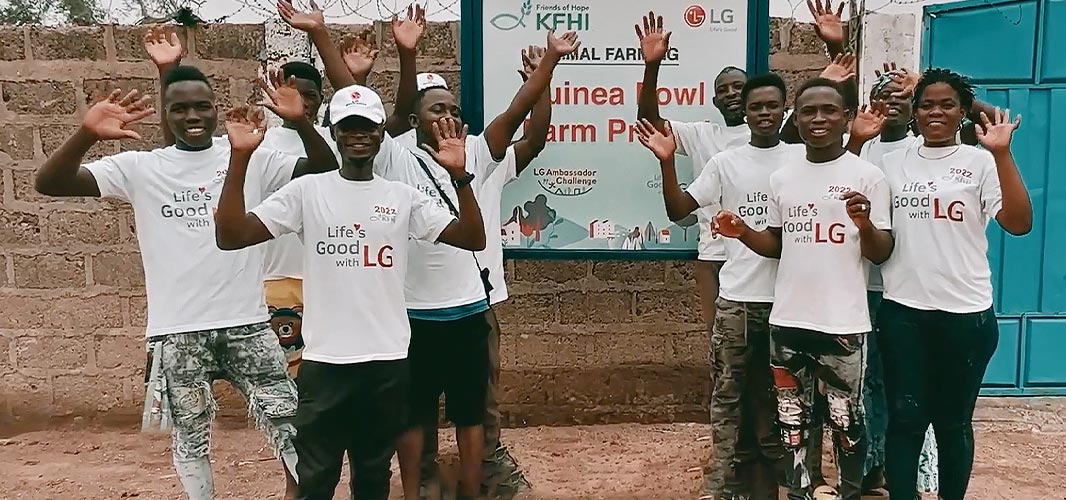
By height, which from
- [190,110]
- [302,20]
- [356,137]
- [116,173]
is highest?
[302,20]

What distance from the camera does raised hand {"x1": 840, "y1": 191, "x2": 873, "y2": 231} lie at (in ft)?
9.82

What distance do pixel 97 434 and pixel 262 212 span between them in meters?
2.69

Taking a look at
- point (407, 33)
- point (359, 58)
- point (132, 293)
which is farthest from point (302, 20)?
point (132, 293)

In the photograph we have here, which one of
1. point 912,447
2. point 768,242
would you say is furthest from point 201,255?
point 912,447

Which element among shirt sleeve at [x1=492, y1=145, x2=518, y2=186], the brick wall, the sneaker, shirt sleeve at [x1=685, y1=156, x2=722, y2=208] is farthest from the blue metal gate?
the sneaker

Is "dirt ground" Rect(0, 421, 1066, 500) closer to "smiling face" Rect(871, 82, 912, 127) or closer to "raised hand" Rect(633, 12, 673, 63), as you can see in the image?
"smiling face" Rect(871, 82, 912, 127)

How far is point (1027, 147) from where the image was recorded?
15.9ft

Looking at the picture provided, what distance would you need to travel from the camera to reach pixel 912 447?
3.21 meters

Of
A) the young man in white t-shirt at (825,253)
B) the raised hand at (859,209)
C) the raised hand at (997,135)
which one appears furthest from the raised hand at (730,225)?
the raised hand at (997,135)

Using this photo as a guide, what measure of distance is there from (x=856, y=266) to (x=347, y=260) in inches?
68.6

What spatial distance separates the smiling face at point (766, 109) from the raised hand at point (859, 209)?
1.70ft

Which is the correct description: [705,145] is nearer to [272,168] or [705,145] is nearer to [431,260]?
[431,260]

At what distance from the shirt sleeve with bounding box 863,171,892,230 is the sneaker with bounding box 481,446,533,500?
189cm

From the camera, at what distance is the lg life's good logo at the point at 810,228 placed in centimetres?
309
